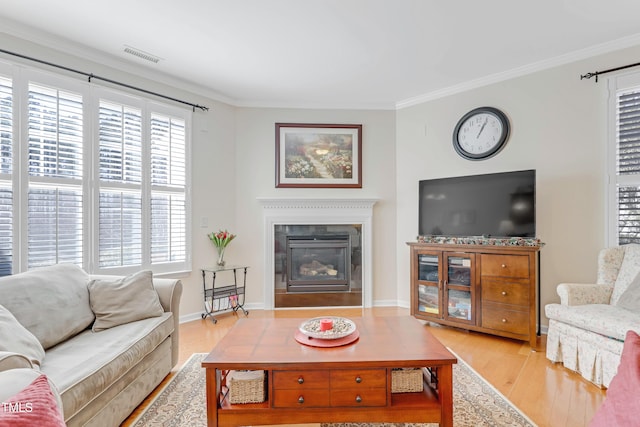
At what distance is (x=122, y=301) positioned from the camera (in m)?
2.20

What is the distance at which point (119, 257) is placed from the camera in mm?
3217

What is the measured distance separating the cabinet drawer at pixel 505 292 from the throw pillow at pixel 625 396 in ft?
7.43

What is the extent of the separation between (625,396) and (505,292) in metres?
2.44

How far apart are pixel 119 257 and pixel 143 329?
4.83ft

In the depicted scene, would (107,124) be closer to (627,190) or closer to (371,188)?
(371,188)

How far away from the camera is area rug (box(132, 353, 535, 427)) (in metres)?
1.82

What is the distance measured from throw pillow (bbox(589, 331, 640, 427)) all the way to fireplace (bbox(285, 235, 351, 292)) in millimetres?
3473

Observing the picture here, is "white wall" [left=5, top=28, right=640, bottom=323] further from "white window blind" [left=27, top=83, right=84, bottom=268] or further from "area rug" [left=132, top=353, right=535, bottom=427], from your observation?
"area rug" [left=132, top=353, right=535, bottom=427]

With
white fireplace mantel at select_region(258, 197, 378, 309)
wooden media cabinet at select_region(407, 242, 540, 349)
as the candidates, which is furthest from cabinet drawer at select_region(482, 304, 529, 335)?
white fireplace mantel at select_region(258, 197, 378, 309)

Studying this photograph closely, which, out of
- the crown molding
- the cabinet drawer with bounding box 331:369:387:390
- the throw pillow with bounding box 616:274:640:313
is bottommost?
the cabinet drawer with bounding box 331:369:387:390

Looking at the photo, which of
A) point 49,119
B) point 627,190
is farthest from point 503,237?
point 49,119

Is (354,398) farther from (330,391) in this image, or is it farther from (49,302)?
(49,302)

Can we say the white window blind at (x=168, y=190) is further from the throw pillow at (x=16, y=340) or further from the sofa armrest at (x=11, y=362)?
the sofa armrest at (x=11, y=362)

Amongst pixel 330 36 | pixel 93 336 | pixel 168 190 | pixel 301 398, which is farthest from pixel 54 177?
pixel 301 398
